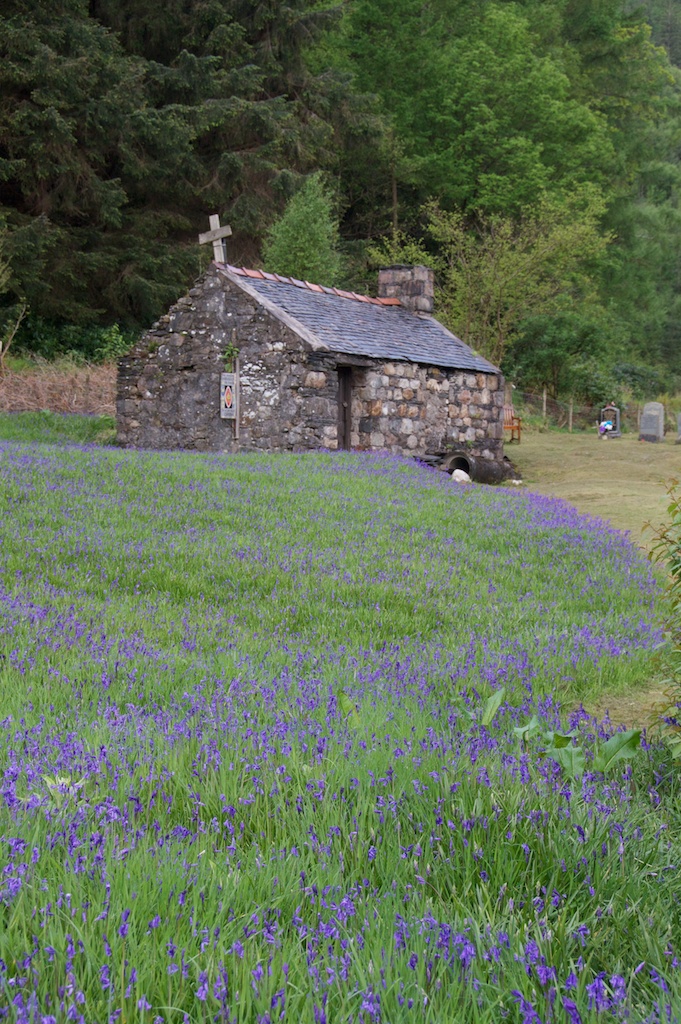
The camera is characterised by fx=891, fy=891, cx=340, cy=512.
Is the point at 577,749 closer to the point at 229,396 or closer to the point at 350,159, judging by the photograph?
the point at 229,396

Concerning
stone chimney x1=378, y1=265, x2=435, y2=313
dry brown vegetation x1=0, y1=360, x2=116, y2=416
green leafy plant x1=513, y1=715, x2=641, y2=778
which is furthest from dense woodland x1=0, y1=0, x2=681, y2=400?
green leafy plant x1=513, y1=715, x2=641, y2=778

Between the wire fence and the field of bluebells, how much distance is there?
29802 mm

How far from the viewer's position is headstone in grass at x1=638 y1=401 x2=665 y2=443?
29641mm

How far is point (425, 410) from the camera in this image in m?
22.2

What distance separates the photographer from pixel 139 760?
3129 mm

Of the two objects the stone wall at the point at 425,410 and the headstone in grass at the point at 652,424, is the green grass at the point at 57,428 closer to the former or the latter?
the stone wall at the point at 425,410

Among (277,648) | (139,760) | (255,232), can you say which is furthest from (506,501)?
(255,232)

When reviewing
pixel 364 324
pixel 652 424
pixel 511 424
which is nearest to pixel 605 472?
pixel 364 324

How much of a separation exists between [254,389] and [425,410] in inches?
187

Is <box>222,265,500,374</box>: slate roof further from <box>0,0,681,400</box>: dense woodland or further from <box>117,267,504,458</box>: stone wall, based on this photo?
<box>0,0,681,400</box>: dense woodland

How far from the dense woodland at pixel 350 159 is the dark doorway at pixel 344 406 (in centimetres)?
977

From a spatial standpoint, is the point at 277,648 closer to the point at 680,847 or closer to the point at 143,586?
the point at 143,586

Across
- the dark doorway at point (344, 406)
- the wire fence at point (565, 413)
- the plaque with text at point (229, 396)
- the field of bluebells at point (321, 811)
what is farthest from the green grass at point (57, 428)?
the wire fence at point (565, 413)

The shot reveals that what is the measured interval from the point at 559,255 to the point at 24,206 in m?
20.6
